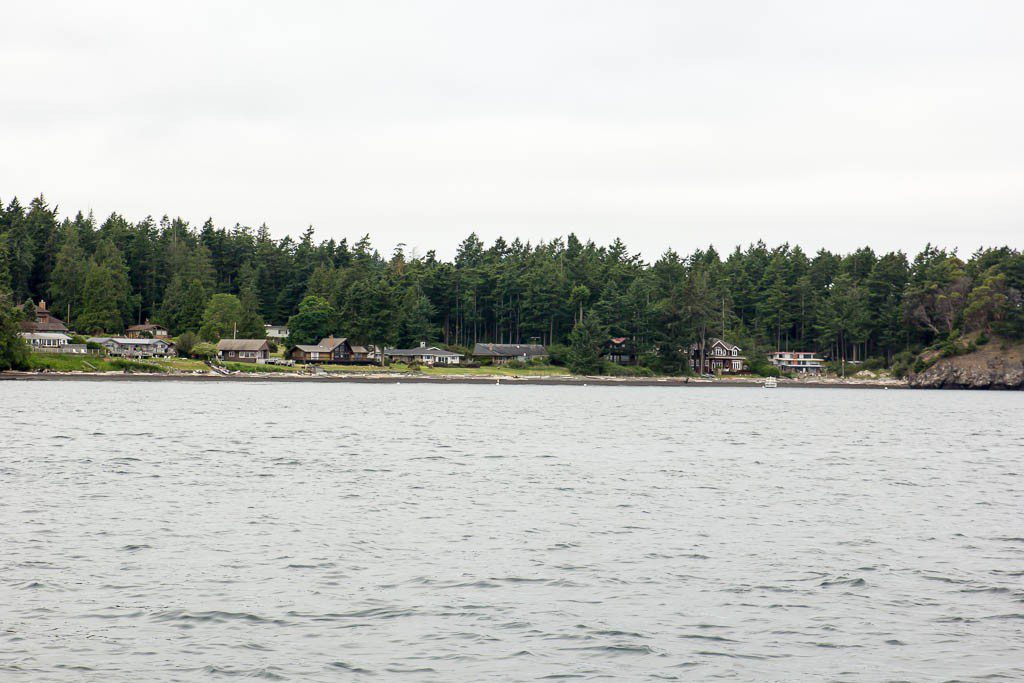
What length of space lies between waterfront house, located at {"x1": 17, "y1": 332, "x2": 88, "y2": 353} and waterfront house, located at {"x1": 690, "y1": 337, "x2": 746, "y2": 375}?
9849 cm

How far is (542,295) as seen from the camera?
566 feet

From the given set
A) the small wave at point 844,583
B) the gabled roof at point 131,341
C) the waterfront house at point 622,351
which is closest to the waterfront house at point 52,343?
the gabled roof at point 131,341

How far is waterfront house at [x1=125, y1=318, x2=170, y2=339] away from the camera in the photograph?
540 feet

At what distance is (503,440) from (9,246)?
151921 millimetres

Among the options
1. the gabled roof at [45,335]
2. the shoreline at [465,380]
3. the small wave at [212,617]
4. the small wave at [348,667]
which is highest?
the gabled roof at [45,335]

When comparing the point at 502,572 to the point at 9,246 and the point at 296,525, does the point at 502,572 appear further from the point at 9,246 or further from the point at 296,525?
the point at 9,246

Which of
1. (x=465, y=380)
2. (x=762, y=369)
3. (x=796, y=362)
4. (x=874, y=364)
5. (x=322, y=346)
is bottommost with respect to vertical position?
(x=465, y=380)

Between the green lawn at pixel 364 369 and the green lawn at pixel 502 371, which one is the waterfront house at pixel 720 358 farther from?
the green lawn at pixel 364 369

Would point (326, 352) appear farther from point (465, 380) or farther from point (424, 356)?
point (465, 380)

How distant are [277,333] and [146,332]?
27796 millimetres

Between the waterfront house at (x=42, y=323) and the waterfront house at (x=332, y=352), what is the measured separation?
116 feet

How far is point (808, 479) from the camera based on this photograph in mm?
36125

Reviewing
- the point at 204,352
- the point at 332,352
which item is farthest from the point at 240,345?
the point at 332,352

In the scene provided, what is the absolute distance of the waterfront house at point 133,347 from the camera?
14500cm
